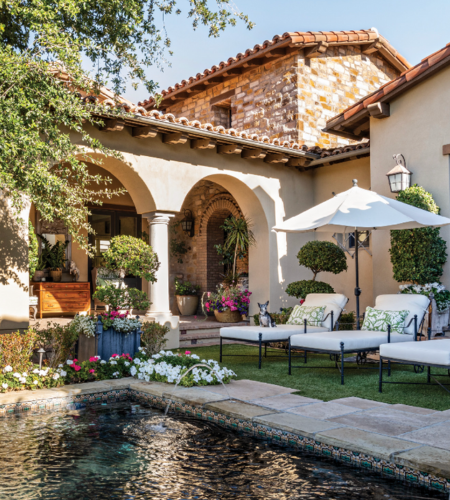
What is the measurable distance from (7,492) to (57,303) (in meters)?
7.75

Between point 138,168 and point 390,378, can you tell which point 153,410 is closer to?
point 390,378

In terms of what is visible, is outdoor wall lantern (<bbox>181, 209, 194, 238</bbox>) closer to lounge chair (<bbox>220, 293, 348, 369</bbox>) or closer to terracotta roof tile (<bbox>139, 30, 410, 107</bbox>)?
terracotta roof tile (<bbox>139, 30, 410, 107</bbox>)

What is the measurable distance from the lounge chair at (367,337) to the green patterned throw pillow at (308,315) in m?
0.77

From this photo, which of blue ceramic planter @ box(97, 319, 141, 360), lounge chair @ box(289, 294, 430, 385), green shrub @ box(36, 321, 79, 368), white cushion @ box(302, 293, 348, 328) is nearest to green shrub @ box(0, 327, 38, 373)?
green shrub @ box(36, 321, 79, 368)

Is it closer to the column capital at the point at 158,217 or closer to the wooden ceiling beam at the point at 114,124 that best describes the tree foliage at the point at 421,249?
the column capital at the point at 158,217

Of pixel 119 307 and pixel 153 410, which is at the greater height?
pixel 119 307

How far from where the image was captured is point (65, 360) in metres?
6.37

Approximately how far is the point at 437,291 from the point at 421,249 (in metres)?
0.70

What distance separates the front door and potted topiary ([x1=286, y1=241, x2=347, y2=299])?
16.3ft

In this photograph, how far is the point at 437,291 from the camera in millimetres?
8016

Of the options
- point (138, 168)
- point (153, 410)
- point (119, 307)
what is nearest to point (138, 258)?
point (119, 307)

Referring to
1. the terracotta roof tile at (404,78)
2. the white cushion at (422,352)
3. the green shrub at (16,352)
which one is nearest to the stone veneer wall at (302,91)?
the terracotta roof tile at (404,78)

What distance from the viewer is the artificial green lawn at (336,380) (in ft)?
16.9

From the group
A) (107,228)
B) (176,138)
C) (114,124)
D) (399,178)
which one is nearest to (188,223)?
(107,228)
